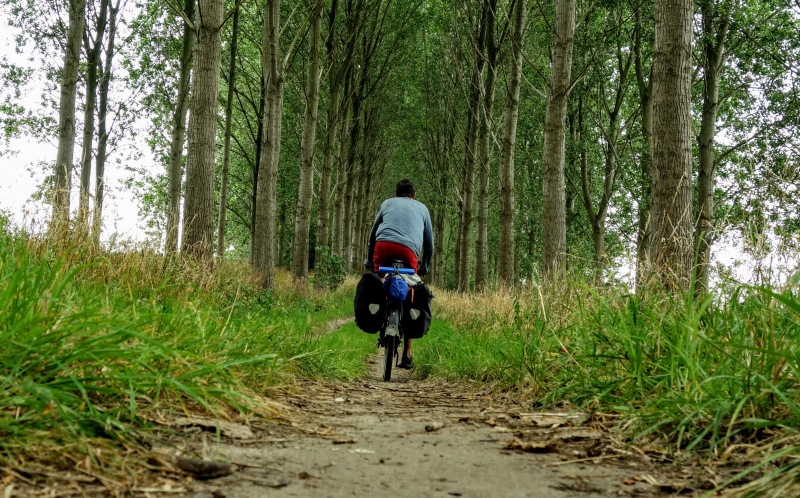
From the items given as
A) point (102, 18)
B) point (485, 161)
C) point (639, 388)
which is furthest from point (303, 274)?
point (639, 388)

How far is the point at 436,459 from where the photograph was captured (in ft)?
8.04

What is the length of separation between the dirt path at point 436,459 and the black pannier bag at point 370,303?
282 centimetres

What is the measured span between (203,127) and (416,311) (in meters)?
4.24

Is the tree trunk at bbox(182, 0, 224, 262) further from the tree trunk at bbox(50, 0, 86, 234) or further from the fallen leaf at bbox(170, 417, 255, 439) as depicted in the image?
the tree trunk at bbox(50, 0, 86, 234)

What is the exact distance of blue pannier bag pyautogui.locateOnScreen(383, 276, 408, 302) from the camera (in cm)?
654

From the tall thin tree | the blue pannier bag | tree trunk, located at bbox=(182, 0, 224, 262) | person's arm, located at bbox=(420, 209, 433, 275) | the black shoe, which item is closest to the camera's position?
the blue pannier bag

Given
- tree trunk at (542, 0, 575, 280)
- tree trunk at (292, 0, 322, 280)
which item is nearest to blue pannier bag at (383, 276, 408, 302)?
tree trunk at (542, 0, 575, 280)

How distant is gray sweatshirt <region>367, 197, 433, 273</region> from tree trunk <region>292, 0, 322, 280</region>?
1046 centimetres

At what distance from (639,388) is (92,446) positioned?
2.53 meters

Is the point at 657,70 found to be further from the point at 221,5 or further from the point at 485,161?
the point at 485,161

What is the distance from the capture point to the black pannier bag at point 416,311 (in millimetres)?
6695

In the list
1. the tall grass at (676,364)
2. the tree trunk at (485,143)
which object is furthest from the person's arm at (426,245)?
the tree trunk at (485,143)

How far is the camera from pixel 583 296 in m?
4.68

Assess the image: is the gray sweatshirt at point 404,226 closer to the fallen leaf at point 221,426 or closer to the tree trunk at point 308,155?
the fallen leaf at point 221,426
